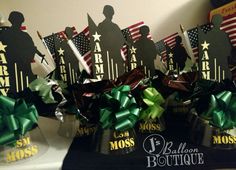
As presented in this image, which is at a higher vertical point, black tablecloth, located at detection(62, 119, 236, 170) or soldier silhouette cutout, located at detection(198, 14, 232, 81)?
soldier silhouette cutout, located at detection(198, 14, 232, 81)

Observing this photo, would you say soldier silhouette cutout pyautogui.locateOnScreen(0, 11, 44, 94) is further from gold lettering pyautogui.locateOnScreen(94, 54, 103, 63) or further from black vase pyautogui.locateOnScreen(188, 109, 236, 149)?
black vase pyautogui.locateOnScreen(188, 109, 236, 149)

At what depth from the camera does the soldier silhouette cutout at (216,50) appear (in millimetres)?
669

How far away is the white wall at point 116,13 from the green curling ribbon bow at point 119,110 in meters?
0.45

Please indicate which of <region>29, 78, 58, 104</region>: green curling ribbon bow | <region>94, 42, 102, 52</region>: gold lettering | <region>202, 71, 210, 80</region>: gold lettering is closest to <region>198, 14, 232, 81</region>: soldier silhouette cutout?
<region>202, 71, 210, 80</region>: gold lettering

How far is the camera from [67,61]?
70 centimetres

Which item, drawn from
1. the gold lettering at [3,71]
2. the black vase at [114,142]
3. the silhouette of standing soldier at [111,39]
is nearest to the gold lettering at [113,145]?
the black vase at [114,142]

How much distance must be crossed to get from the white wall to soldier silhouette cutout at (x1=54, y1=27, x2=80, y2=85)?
0.30 metres

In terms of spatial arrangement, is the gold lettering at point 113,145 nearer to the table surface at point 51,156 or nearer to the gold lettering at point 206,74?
the table surface at point 51,156

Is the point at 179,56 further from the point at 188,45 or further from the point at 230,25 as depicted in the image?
the point at 230,25

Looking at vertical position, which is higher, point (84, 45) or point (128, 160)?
point (84, 45)

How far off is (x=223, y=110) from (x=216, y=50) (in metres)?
0.13

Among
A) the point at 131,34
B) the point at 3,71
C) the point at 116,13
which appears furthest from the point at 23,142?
the point at 116,13

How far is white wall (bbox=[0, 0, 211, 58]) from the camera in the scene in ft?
3.22

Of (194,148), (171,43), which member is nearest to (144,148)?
(194,148)
